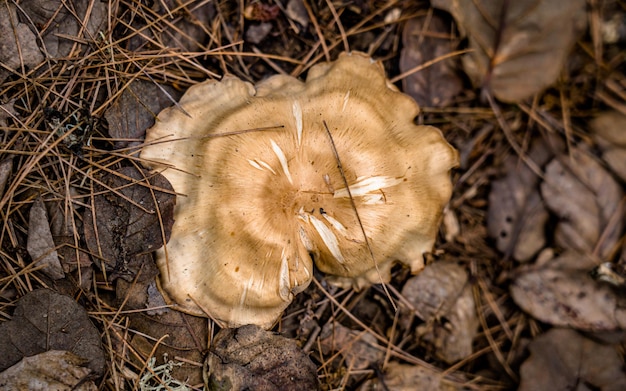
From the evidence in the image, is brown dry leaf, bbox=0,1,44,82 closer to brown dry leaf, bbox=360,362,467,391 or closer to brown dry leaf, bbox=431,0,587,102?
brown dry leaf, bbox=431,0,587,102

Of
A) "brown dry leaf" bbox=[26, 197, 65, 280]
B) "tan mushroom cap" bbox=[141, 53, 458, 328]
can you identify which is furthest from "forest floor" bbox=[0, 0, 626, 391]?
"tan mushroom cap" bbox=[141, 53, 458, 328]

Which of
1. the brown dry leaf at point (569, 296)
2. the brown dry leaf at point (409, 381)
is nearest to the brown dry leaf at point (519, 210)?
the brown dry leaf at point (569, 296)

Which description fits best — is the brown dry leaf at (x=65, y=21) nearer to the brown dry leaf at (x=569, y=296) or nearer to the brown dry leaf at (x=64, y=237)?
the brown dry leaf at (x=64, y=237)

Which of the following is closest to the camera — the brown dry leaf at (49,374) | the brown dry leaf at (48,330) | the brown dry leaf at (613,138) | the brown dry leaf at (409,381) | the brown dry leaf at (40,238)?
the brown dry leaf at (49,374)

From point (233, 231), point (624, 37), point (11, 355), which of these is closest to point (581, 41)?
point (624, 37)

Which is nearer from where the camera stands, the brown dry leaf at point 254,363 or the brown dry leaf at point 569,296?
the brown dry leaf at point 254,363

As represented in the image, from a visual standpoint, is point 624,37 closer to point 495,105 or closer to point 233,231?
point 495,105
